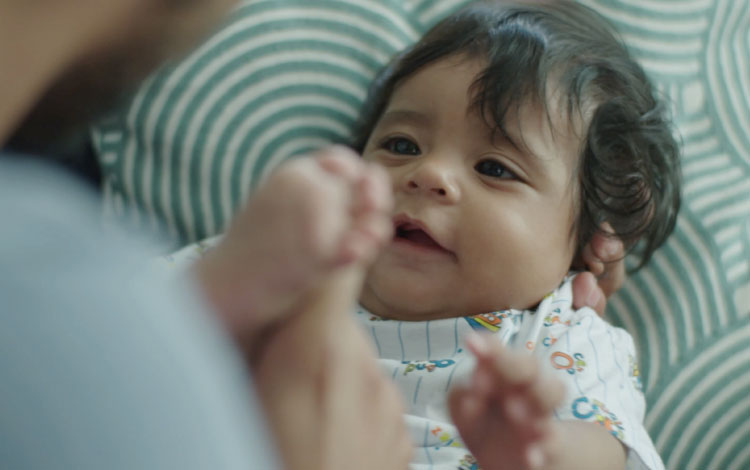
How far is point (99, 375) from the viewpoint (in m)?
0.33

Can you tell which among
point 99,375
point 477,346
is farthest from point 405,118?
point 99,375

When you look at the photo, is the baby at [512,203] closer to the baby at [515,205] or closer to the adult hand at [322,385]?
the baby at [515,205]

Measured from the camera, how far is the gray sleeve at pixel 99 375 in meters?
0.32

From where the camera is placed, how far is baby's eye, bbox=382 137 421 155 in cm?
119

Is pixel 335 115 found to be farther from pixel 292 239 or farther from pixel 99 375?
pixel 99 375

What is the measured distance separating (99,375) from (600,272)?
1067 millimetres

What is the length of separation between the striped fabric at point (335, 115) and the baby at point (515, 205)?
78 mm

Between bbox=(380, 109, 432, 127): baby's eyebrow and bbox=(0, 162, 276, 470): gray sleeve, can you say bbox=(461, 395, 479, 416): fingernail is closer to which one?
bbox=(0, 162, 276, 470): gray sleeve

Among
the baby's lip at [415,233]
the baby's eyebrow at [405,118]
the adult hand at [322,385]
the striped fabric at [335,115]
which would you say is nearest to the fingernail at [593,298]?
the striped fabric at [335,115]

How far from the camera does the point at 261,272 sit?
493 mm

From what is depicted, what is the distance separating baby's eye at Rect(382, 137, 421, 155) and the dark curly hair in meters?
0.12

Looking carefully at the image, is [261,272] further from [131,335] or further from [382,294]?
[382,294]

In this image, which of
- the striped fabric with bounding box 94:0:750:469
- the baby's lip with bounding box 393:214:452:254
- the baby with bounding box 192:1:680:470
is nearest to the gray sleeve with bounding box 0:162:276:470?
the baby with bounding box 192:1:680:470

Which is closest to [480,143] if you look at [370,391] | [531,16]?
[531,16]
